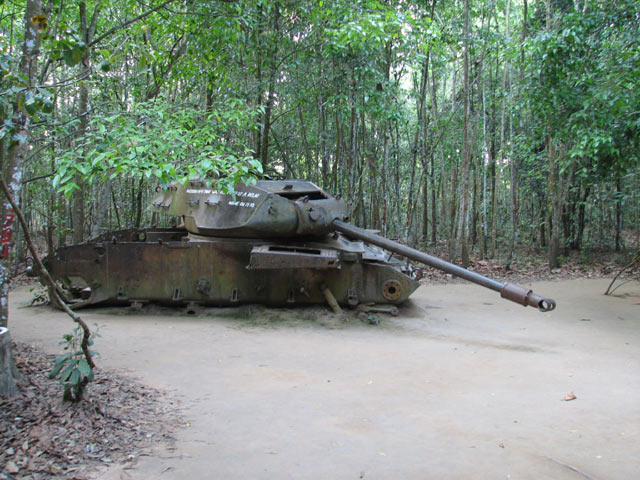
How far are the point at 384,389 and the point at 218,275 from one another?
4127mm

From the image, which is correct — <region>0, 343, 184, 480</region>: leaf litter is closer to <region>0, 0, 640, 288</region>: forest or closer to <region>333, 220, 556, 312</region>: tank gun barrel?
<region>0, 0, 640, 288</region>: forest

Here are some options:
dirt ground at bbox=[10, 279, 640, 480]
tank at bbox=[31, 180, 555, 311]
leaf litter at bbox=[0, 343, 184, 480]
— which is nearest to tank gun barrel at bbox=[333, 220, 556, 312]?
tank at bbox=[31, 180, 555, 311]

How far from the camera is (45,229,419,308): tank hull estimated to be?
8047 mm

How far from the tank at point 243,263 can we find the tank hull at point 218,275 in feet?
0.05

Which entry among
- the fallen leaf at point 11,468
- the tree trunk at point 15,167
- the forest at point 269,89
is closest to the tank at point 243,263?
the forest at point 269,89

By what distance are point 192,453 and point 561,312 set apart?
24.9 ft

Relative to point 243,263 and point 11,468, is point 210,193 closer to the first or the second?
point 243,263

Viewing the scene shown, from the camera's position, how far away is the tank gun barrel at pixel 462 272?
6234mm

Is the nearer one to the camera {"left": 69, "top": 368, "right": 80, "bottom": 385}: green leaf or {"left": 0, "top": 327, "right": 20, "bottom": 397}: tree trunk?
{"left": 69, "top": 368, "right": 80, "bottom": 385}: green leaf

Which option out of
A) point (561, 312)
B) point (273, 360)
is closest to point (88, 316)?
point (273, 360)

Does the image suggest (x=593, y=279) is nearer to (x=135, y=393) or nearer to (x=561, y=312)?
(x=561, y=312)

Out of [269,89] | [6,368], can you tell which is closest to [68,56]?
[6,368]

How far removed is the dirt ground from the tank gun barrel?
0.63m

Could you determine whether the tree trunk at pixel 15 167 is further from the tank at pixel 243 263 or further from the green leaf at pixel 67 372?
the tank at pixel 243 263
